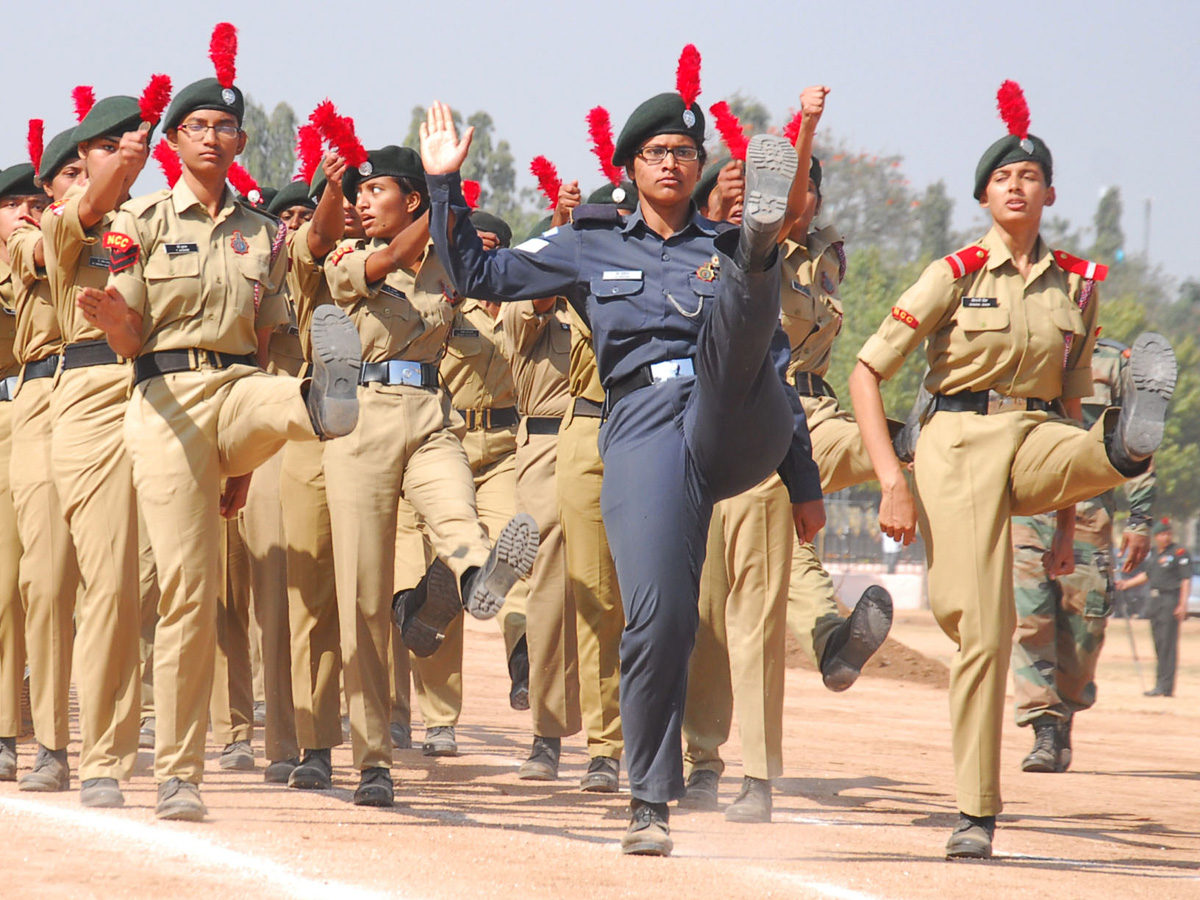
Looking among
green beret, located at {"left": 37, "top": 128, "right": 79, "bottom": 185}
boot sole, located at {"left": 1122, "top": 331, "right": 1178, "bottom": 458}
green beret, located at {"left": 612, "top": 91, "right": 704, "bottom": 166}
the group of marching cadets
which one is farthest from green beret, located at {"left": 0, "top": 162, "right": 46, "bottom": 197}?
boot sole, located at {"left": 1122, "top": 331, "right": 1178, "bottom": 458}

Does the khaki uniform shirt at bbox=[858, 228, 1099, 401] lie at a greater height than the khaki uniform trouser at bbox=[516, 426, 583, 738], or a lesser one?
greater

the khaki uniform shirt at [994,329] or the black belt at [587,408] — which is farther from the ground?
the khaki uniform shirt at [994,329]

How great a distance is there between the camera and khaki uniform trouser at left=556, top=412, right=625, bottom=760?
7.71m

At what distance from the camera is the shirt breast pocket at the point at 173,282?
261 inches

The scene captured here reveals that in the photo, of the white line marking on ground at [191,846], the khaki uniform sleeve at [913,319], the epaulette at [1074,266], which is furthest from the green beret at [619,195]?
the white line marking on ground at [191,846]

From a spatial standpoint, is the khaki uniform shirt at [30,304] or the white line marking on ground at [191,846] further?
the khaki uniform shirt at [30,304]

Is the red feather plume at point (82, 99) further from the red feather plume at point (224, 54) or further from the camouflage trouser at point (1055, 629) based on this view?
the camouflage trouser at point (1055, 629)

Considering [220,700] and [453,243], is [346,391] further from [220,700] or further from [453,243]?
[220,700]

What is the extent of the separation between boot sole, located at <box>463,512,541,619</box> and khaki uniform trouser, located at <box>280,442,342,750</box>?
4.66 feet

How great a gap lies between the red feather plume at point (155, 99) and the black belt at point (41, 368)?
1574 millimetres

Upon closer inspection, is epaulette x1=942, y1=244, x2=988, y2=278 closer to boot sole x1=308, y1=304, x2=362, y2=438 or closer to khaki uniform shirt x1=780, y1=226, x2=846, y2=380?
khaki uniform shirt x1=780, y1=226, x2=846, y2=380

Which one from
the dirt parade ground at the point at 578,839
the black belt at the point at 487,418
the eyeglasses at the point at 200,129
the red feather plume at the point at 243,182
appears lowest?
the dirt parade ground at the point at 578,839

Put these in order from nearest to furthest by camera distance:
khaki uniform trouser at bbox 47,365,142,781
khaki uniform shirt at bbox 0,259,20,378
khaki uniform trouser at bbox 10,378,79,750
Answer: khaki uniform trouser at bbox 47,365,142,781 < khaki uniform trouser at bbox 10,378,79,750 < khaki uniform shirt at bbox 0,259,20,378

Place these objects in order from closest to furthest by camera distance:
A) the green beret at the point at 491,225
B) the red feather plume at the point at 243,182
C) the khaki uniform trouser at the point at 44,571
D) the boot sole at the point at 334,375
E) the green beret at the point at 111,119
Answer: the boot sole at the point at 334,375
the green beret at the point at 111,119
the khaki uniform trouser at the point at 44,571
the red feather plume at the point at 243,182
the green beret at the point at 491,225
